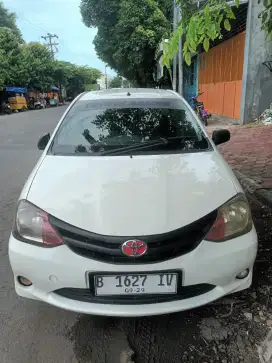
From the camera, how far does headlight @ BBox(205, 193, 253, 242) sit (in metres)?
1.97

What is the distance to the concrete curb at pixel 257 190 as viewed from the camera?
13.9 ft

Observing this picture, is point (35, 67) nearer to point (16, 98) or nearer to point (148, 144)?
point (16, 98)

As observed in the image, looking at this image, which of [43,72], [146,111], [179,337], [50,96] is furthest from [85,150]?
[50,96]

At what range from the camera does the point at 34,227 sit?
6.64 ft

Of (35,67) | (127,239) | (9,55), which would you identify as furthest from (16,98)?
(127,239)

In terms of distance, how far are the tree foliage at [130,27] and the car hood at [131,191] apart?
659 inches

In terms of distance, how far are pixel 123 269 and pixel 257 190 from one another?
3.23 m

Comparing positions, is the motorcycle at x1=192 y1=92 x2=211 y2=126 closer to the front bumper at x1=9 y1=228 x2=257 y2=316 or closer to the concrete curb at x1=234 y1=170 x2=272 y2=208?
the concrete curb at x1=234 y1=170 x2=272 y2=208

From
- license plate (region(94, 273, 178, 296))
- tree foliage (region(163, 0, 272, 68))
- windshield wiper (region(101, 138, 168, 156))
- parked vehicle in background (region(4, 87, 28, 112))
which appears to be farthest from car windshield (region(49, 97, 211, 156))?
parked vehicle in background (region(4, 87, 28, 112))

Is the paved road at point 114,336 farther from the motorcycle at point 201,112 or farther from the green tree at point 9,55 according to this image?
the green tree at point 9,55

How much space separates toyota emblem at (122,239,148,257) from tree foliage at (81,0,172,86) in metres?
17.6

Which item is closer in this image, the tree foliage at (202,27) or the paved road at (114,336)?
the paved road at (114,336)

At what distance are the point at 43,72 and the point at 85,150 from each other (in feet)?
126

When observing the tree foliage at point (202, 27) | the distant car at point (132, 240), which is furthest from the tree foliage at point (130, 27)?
the distant car at point (132, 240)
